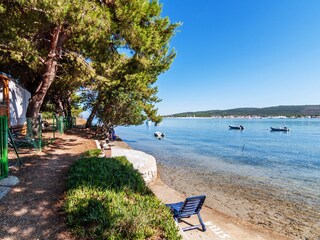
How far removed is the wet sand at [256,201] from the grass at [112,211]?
5.63 m

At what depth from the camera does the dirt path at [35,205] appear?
419 cm

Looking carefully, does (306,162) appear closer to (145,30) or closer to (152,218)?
(145,30)

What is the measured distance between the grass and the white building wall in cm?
1083

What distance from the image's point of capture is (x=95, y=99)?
22.7m

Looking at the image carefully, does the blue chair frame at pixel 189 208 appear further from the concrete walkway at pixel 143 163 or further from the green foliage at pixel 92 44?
the green foliage at pixel 92 44

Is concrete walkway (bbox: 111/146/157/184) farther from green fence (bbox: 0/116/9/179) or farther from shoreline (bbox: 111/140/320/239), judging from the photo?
green fence (bbox: 0/116/9/179)

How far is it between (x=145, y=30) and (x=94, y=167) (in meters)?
9.33

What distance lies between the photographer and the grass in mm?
4184

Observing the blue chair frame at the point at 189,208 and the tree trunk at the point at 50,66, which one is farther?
the tree trunk at the point at 50,66

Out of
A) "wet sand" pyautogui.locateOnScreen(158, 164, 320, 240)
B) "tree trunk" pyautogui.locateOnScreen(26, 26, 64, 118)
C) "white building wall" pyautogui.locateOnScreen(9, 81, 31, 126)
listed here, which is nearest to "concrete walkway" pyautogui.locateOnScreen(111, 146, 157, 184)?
"wet sand" pyautogui.locateOnScreen(158, 164, 320, 240)

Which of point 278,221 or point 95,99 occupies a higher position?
point 95,99

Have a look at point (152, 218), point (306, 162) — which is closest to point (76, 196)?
point (152, 218)

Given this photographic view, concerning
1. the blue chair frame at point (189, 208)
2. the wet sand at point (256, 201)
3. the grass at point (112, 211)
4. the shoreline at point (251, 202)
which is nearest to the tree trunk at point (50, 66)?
the grass at point (112, 211)

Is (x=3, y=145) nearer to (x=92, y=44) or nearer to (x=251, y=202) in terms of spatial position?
(x=92, y=44)
